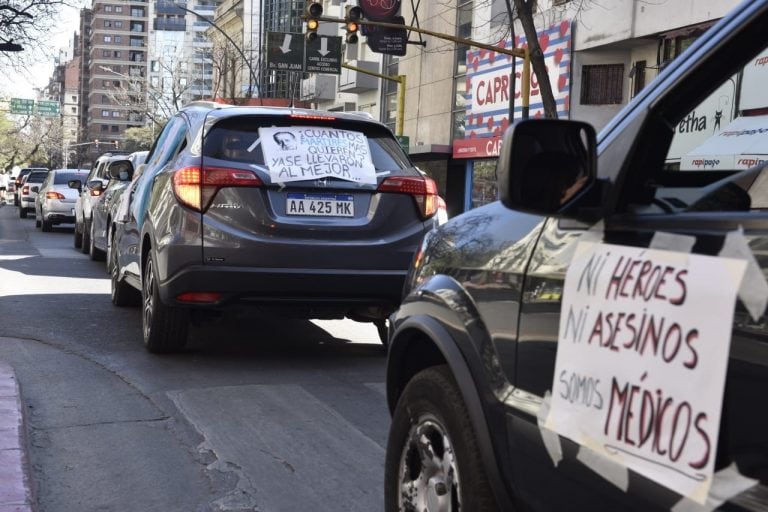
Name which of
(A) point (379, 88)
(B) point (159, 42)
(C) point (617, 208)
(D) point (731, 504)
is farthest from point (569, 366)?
(B) point (159, 42)

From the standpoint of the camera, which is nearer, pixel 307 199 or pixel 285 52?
pixel 307 199

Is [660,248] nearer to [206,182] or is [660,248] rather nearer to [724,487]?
[724,487]

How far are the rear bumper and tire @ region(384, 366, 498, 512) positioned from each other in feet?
10.5

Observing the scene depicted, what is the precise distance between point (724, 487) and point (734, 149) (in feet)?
4.00

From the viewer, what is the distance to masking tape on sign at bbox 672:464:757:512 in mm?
1724

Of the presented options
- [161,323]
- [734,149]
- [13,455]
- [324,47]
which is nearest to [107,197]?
[161,323]

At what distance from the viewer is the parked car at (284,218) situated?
6.35 m

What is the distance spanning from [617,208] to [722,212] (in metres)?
0.30

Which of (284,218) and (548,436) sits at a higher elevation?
(284,218)

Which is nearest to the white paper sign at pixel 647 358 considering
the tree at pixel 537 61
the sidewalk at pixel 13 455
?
the sidewalk at pixel 13 455

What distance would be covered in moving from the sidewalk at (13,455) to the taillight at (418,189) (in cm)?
271

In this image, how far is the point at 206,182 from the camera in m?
6.34

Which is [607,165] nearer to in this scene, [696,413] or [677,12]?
[696,413]

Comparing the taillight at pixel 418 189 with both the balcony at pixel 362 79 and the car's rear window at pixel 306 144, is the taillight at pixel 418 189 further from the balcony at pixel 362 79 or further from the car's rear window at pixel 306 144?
the balcony at pixel 362 79
